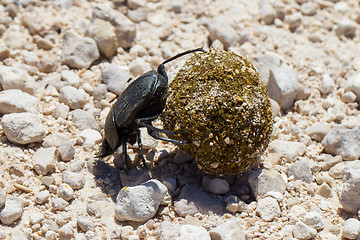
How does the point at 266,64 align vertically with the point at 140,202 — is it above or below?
above

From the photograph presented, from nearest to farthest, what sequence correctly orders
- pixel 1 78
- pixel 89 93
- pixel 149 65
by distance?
pixel 1 78 < pixel 89 93 < pixel 149 65

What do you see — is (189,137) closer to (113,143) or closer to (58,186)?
(113,143)

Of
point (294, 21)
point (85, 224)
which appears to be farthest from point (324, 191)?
point (294, 21)

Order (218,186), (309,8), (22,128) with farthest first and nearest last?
(309,8)
(22,128)
(218,186)

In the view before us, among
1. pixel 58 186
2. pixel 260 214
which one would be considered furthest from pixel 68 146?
pixel 260 214

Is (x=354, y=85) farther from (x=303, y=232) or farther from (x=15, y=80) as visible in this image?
(x=15, y=80)

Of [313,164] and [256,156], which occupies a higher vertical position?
[256,156]

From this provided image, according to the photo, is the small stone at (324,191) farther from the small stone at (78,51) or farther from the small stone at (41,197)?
the small stone at (78,51)

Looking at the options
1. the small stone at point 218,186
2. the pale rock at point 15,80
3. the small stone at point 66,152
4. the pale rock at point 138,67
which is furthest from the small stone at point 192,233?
the pale rock at point 15,80
